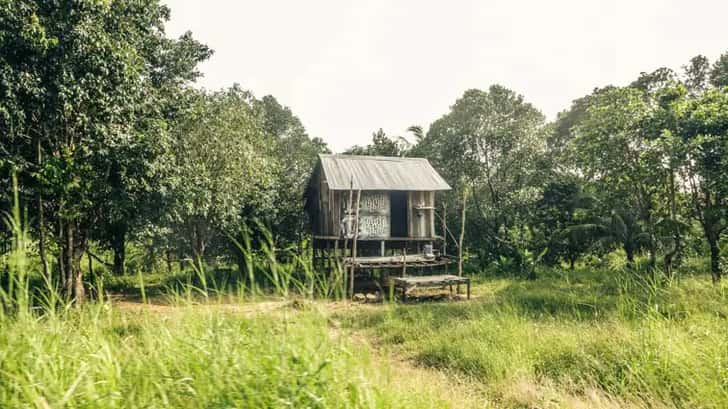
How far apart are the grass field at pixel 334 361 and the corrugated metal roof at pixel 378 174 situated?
28.6 feet

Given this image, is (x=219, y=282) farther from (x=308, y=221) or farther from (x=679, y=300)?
(x=679, y=300)

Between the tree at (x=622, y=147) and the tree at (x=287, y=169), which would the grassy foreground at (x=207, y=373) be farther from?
the tree at (x=287, y=169)

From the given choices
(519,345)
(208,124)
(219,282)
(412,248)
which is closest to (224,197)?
(208,124)

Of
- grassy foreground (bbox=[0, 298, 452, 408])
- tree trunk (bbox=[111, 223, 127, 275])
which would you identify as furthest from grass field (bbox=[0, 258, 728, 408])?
tree trunk (bbox=[111, 223, 127, 275])

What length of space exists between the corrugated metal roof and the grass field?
28.6 ft

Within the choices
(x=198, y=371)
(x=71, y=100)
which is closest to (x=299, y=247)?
(x=71, y=100)

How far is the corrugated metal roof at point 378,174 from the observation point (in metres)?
15.7

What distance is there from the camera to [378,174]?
54.6 ft

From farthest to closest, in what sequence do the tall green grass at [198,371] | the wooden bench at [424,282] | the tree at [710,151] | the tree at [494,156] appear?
the tree at [494,156] → the wooden bench at [424,282] → the tree at [710,151] → the tall green grass at [198,371]

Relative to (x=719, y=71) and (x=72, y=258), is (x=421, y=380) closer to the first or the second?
(x=72, y=258)

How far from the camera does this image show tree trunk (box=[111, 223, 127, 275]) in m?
15.2

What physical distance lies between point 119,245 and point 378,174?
11.0 meters

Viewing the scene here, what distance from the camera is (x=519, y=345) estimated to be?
5.38m

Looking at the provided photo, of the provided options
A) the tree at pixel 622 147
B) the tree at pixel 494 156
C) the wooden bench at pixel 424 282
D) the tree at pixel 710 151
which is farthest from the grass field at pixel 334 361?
the tree at pixel 494 156
